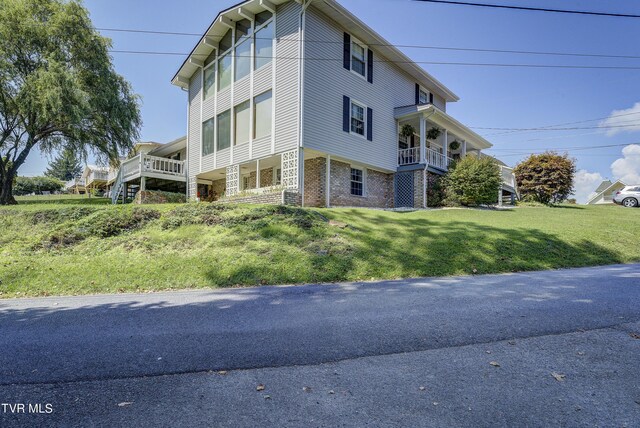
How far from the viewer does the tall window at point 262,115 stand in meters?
14.9

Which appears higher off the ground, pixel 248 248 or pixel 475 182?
pixel 475 182

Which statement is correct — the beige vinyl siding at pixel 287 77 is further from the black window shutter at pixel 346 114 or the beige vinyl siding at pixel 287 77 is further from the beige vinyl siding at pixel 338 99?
the black window shutter at pixel 346 114

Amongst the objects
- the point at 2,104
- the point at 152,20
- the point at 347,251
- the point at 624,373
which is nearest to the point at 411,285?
the point at 347,251

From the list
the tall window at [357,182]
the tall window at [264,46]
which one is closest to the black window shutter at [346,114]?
the tall window at [357,182]

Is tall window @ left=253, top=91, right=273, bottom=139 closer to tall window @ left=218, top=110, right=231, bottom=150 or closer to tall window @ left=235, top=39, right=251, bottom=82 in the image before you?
tall window @ left=235, top=39, right=251, bottom=82

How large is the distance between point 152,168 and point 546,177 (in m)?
23.2

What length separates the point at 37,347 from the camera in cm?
334

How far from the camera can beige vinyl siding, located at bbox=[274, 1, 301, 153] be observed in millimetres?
13719

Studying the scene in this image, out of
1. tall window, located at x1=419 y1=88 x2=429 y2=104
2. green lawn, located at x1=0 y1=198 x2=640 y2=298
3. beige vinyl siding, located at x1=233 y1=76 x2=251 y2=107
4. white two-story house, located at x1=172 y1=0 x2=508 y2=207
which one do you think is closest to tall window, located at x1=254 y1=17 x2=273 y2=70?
white two-story house, located at x1=172 y1=0 x2=508 y2=207

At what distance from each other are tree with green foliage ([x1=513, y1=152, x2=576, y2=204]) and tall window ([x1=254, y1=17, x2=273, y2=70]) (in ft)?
56.9

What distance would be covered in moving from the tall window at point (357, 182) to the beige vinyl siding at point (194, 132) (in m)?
8.67

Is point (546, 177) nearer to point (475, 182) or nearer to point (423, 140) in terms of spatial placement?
point (475, 182)

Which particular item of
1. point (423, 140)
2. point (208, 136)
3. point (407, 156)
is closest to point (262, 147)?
point (208, 136)

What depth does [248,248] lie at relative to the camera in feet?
26.3
